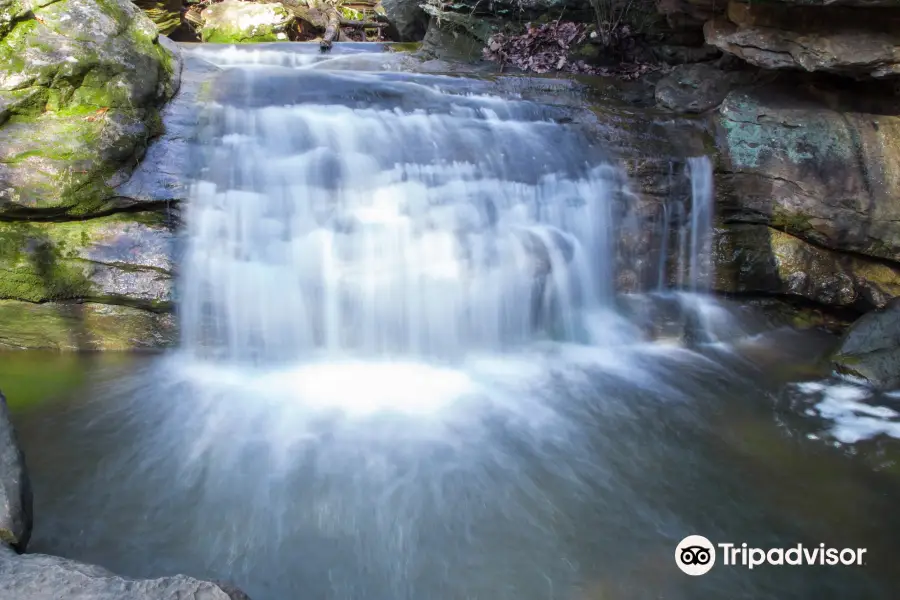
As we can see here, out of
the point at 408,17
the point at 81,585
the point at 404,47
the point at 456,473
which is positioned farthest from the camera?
the point at 408,17

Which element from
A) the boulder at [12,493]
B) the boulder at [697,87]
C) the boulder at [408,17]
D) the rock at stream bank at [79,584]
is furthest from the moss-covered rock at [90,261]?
the boulder at [408,17]

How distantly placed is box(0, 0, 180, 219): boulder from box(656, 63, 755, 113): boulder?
508 cm

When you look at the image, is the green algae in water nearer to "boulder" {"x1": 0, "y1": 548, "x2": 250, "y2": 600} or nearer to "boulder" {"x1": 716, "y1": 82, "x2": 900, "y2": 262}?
"boulder" {"x1": 0, "y1": 548, "x2": 250, "y2": 600}

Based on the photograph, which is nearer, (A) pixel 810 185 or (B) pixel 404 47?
(A) pixel 810 185

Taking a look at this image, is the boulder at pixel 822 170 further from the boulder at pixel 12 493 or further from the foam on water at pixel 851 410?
the boulder at pixel 12 493

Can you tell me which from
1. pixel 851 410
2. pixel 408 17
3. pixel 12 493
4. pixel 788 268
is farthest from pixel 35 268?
pixel 408 17

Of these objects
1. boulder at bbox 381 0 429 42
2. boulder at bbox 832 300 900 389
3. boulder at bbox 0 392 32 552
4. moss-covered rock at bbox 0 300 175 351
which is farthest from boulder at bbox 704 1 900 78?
boulder at bbox 0 392 32 552

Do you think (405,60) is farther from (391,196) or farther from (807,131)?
(807,131)

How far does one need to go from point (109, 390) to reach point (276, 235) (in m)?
1.68

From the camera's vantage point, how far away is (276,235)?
5.52 meters

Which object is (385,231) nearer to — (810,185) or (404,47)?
(810,185)

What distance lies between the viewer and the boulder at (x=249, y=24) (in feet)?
40.5

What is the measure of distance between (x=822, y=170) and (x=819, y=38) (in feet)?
3.81

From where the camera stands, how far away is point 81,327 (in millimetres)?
5246
